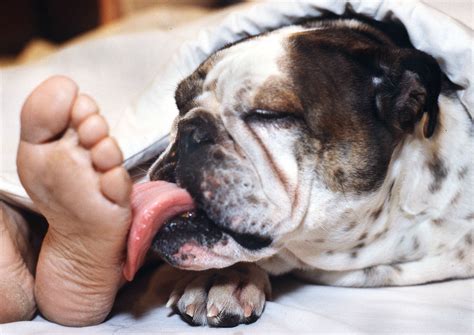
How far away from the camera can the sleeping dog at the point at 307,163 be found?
1227mm

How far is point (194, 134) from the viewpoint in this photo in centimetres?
127

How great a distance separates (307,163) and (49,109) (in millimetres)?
481


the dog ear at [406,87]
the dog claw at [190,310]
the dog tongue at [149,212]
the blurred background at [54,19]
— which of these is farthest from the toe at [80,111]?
the blurred background at [54,19]

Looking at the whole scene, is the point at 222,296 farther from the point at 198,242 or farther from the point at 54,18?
the point at 54,18

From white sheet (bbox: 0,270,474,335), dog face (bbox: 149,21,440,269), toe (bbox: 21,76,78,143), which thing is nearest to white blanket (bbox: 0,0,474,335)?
white sheet (bbox: 0,270,474,335)

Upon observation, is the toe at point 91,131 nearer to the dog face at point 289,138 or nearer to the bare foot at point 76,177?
the bare foot at point 76,177

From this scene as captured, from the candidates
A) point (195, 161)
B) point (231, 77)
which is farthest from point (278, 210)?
point (231, 77)

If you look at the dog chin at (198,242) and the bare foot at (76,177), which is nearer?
the bare foot at (76,177)

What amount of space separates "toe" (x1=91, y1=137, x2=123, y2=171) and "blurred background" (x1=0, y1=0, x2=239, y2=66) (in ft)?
8.88

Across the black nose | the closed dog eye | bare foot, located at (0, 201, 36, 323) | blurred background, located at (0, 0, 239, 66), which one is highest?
the closed dog eye

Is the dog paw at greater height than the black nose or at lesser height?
lesser

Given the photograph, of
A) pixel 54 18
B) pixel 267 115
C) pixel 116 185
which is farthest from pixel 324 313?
pixel 54 18

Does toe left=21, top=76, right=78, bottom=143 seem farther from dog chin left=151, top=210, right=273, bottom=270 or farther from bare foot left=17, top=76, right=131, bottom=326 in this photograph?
dog chin left=151, top=210, right=273, bottom=270

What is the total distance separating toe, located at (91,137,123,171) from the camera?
104cm
